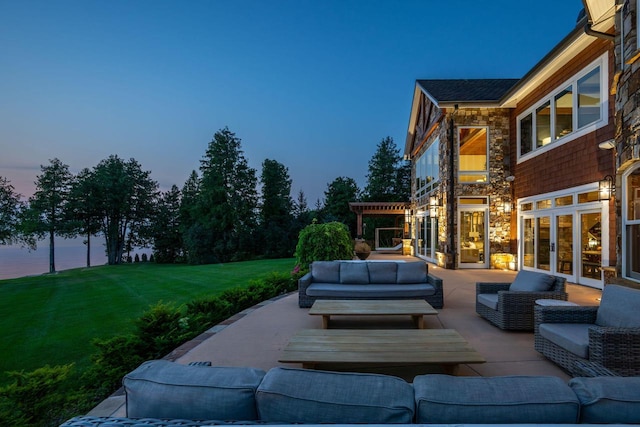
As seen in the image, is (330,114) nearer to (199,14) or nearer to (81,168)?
(199,14)

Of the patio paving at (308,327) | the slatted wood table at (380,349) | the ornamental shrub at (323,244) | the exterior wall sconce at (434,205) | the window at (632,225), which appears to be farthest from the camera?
the exterior wall sconce at (434,205)

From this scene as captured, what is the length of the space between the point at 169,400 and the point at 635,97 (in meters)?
6.65

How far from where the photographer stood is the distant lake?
24825 mm

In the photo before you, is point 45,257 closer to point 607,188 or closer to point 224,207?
point 224,207

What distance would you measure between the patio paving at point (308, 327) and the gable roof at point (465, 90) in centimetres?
701

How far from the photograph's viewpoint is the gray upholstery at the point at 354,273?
6141mm

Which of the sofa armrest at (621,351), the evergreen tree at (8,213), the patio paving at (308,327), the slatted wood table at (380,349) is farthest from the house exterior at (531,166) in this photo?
the evergreen tree at (8,213)

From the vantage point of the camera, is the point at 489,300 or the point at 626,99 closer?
the point at 489,300

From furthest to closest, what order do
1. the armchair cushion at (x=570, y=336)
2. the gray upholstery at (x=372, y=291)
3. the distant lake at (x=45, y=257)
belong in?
1. the distant lake at (x=45, y=257)
2. the gray upholstery at (x=372, y=291)
3. the armchair cushion at (x=570, y=336)

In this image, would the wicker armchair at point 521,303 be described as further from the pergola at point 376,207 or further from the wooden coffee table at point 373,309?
the pergola at point 376,207

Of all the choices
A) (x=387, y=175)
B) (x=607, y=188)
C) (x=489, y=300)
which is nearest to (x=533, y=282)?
(x=489, y=300)

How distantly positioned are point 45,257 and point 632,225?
38341 millimetres

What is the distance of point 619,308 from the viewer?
3.27 metres

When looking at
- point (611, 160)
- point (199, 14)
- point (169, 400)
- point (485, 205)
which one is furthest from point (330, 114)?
point (169, 400)
